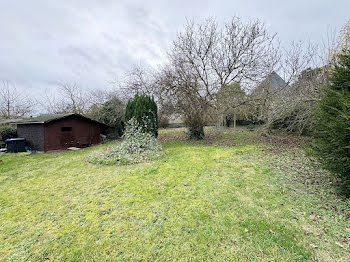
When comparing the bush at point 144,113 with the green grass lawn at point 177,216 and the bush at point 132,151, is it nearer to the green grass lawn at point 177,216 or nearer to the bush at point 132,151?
the bush at point 132,151

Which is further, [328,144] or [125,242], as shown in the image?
[328,144]

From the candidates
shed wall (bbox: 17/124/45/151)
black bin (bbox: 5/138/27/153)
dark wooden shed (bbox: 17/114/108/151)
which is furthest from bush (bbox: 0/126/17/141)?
black bin (bbox: 5/138/27/153)

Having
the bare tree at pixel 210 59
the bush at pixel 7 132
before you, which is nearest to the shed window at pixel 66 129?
the bush at pixel 7 132

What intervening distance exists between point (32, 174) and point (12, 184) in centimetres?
71

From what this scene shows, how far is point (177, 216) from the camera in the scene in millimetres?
2521

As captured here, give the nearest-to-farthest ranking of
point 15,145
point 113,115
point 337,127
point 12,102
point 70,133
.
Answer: point 337,127
point 15,145
point 70,133
point 113,115
point 12,102

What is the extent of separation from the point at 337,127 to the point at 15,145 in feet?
40.1

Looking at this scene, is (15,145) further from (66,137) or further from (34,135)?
(66,137)

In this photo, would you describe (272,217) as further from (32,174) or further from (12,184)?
(32,174)

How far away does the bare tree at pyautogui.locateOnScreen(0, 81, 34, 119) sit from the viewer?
1377 centimetres

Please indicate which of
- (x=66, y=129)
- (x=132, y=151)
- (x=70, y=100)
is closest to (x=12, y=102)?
(x=70, y=100)

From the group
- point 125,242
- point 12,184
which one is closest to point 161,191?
point 125,242

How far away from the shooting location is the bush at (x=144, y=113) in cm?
754

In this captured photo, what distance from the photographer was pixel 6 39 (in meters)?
7.13
